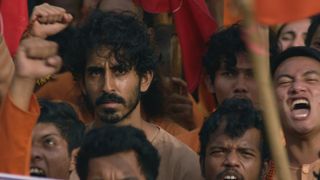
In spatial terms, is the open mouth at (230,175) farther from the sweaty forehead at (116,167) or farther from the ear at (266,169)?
the sweaty forehead at (116,167)

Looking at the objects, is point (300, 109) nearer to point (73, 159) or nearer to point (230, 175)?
point (230, 175)

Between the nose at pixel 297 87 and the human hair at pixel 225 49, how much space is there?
1.56 feet

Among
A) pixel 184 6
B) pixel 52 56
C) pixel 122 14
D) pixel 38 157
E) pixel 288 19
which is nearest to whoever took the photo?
pixel 288 19

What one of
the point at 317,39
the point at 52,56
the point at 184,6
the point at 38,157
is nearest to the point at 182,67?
the point at 184,6

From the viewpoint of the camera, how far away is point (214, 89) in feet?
23.7

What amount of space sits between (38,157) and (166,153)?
25.9 inches

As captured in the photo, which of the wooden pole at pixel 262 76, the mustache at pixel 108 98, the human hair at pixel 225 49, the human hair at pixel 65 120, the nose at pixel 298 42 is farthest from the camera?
the nose at pixel 298 42

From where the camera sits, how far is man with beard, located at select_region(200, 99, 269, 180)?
250 inches

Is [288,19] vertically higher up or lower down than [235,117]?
higher up

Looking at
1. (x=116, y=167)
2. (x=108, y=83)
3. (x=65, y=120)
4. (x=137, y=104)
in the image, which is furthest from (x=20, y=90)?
(x=137, y=104)

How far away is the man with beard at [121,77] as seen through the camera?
6.70 meters

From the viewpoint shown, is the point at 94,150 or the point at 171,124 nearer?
the point at 94,150

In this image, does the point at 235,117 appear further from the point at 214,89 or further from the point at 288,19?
the point at 288,19

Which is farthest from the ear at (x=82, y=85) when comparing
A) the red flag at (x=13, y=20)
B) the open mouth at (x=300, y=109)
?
the open mouth at (x=300, y=109)
